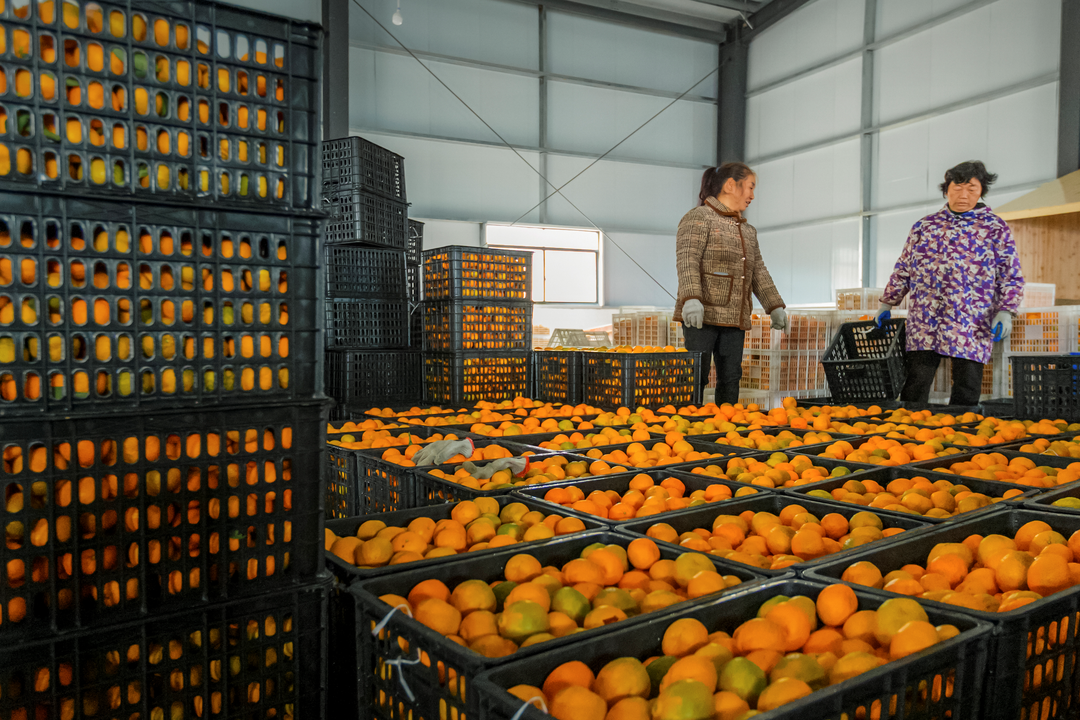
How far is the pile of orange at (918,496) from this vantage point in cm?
171

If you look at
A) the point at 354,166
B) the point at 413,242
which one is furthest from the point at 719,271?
the point at 413,242

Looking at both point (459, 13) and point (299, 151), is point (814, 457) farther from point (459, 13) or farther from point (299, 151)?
point (459, 13)

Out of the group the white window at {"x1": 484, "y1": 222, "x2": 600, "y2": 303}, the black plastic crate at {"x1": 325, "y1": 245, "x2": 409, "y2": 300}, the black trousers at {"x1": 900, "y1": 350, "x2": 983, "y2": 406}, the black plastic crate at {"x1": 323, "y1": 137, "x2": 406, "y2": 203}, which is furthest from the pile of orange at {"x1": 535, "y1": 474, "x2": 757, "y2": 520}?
the white window at {"x1": 484, "y1": 222, "x2": 600, "y2": 303}

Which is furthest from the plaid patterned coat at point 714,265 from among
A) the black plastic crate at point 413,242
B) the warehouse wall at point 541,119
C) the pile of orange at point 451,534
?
the warehouse wall at point 541,119

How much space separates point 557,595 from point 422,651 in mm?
296

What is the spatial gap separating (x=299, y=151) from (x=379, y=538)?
0.75 meters

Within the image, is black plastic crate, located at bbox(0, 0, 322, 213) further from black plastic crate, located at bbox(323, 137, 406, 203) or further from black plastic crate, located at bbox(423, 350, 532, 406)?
black plastic crate, located at bbox(323, 137, 406, 203)

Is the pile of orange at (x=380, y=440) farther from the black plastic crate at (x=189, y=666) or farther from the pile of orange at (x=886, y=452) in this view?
the pile of orange at (x=886, y=452)

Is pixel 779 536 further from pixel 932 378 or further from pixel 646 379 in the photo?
pixel 932 378

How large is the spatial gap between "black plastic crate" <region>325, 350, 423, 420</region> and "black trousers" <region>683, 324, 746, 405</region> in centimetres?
186

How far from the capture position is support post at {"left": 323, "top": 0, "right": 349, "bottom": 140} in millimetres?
9883

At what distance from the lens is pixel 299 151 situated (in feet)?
3.95

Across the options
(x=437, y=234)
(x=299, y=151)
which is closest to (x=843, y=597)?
(x=299, y=151)

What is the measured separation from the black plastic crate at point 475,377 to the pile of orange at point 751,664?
3486mm
